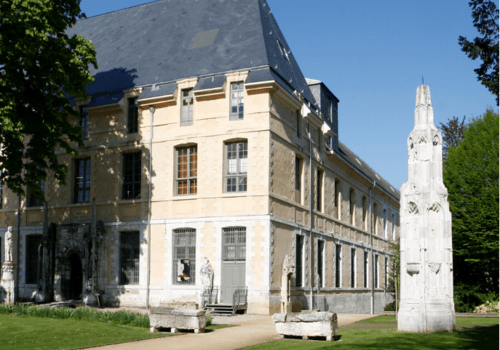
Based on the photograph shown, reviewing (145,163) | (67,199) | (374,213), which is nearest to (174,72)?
(145,163)

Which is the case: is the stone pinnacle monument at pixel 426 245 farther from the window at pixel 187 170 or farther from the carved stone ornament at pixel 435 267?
the window at pixel 187 170

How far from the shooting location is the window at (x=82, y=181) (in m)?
30.7

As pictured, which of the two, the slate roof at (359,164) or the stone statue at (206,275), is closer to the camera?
the stone statue at (206,275)

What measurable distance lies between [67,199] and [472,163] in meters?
22.1

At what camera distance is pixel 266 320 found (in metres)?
22.2

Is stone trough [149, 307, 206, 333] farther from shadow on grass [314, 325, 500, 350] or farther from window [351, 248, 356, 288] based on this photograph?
window [351, 248, 356, 288]

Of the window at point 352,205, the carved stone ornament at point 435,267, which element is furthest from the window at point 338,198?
the carved stone ornament at point 435,267

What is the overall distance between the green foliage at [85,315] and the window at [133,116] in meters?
11.3

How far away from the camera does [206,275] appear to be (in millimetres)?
25531

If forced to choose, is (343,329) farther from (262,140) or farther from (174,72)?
(174,72)

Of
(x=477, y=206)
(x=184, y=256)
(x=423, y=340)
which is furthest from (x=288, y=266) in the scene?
(x=423, y=340)

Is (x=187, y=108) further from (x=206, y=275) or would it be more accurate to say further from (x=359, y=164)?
(x=359, y=164)

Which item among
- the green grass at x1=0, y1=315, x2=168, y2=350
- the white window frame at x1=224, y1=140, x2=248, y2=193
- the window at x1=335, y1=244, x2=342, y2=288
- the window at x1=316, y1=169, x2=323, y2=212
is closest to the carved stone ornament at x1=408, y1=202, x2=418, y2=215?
the green grass at x1=0, y1=315, x2=168, y2=350

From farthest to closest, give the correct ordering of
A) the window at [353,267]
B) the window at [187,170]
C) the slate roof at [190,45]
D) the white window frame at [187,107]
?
the window at [353,267], the slate roof at [190,45], the white window frame at [187,107], the window at [187,170]
